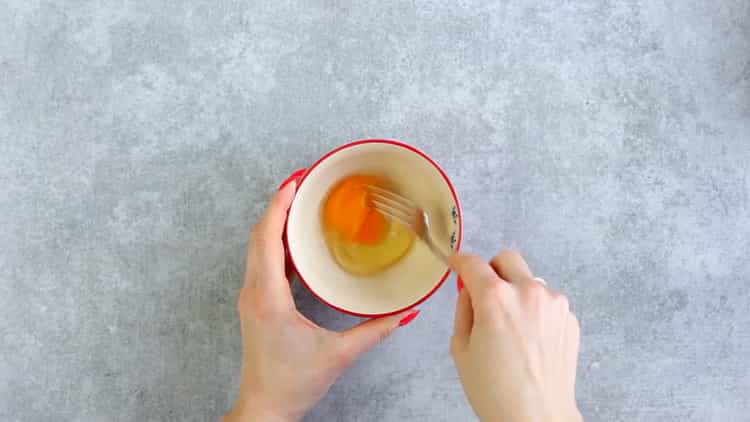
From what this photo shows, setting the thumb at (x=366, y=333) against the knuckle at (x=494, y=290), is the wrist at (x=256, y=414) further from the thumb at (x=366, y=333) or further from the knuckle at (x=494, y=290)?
the knuckle at (x=494, y=290)

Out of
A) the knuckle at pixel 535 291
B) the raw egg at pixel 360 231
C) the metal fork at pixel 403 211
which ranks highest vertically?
the knuckle at pixel 535 291

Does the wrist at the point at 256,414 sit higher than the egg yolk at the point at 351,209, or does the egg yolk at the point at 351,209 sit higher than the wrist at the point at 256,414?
the egg yolk at the point at 351,209

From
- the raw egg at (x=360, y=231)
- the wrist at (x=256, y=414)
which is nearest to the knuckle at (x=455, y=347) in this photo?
the raw egg at (x=360, y=231)

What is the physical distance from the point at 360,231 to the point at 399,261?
66 millimetres

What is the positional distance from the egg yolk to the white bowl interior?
0.01m

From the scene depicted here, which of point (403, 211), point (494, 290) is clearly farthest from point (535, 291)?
point (403, 211)

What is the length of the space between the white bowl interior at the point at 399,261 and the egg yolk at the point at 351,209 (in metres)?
0.01

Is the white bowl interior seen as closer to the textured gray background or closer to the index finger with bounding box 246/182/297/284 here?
the index finger with bounding box 246/182/297/284

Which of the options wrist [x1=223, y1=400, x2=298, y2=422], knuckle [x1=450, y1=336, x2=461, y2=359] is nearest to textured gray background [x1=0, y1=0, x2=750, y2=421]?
wrist [x1=223, y1=400, x2=298, y2=422]

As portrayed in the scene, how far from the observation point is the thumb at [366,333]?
82 centimetres

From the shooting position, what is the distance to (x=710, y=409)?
38.4 inches

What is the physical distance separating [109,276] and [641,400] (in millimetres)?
805

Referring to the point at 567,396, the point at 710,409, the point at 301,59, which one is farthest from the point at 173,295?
the point at 710,409

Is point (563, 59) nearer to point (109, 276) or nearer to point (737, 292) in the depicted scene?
point (737, 292)
